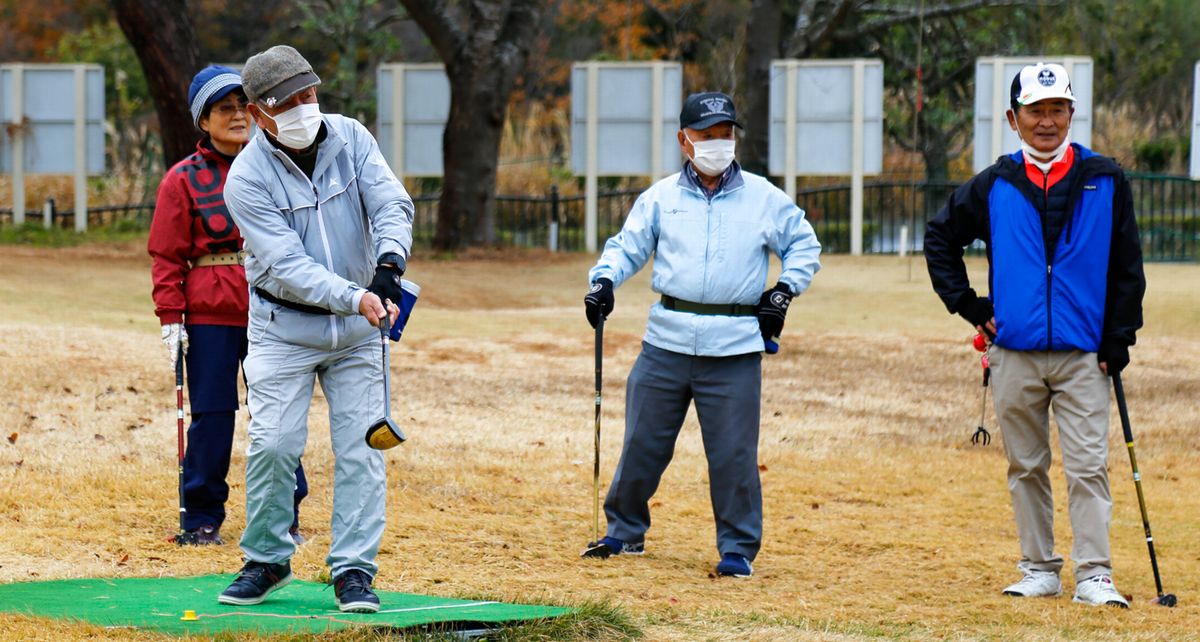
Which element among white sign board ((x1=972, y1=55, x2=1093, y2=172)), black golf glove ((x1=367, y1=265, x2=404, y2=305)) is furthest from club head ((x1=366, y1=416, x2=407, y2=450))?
white sign board ((x1=972, y1=55, x2=1093, y2=172))

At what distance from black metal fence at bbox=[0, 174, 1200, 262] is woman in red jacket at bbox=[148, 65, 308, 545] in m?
18.0

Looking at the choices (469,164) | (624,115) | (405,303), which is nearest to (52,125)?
(469,164)

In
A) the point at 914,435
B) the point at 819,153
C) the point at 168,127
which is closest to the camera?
the point at 914,435

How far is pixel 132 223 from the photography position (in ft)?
82.5

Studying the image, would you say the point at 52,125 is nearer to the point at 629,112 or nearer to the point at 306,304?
the point at 629,112

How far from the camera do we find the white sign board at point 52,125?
80.0ft

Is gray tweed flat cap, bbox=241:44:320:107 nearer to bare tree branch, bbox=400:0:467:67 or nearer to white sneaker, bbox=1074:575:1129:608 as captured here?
white sneaker, bbox=1074:575:1129:608

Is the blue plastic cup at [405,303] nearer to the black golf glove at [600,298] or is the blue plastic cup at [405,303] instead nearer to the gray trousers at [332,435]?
the gray trousers at [332,435]

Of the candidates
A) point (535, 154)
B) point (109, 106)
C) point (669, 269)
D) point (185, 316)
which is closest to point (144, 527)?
point (185, 316)

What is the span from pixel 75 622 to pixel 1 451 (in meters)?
3.84

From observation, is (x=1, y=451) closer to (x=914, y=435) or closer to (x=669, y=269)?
(x=669, y=269)

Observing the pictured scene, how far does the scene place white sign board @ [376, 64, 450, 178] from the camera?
24.8m

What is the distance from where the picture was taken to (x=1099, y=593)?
6312mm

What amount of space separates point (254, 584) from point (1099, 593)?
9.96 feet
